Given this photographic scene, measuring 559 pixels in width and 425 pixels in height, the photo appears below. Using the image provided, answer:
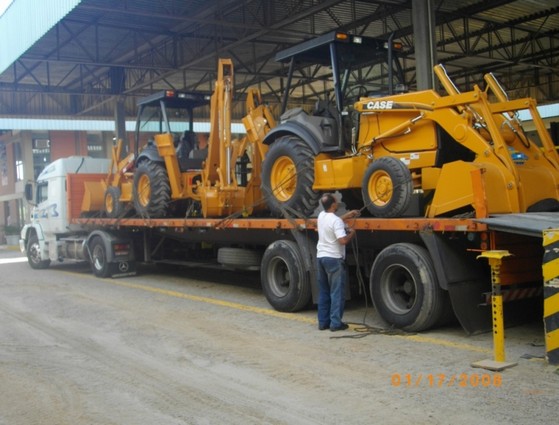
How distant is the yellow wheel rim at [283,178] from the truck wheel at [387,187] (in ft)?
5.05

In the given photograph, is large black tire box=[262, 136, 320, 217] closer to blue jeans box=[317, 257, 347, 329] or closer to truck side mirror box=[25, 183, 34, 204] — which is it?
blue jeans box=[317, 257, 347, 329]

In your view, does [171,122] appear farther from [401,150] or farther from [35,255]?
[401,150]

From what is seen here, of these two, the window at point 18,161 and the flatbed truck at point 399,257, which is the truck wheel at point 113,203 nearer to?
the flatbed truck at point 399,257

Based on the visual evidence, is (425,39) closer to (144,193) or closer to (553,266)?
(144,193)

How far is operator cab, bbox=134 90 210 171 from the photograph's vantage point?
13.1 m

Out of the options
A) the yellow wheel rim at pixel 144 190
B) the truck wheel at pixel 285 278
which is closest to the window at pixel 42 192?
the yellow wheel rim at pixel 144 190

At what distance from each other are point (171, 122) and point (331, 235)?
7309mm

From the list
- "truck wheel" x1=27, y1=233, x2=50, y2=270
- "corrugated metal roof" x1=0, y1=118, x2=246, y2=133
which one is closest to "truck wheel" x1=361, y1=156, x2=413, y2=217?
"truck wheel" x1=27, y1=233, x2=50, y2=270

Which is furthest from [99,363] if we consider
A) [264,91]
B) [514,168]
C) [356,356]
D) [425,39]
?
[264,91]

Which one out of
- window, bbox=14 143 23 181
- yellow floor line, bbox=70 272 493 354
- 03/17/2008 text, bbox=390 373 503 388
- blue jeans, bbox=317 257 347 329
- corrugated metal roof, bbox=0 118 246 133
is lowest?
03/17/2008 text, bbox=390 373 503 388

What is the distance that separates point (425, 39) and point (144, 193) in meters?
7.00

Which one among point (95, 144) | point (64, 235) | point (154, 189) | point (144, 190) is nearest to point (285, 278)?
point (154, 189)

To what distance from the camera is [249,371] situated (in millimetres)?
6137

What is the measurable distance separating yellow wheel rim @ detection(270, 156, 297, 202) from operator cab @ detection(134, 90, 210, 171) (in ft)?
11.7
